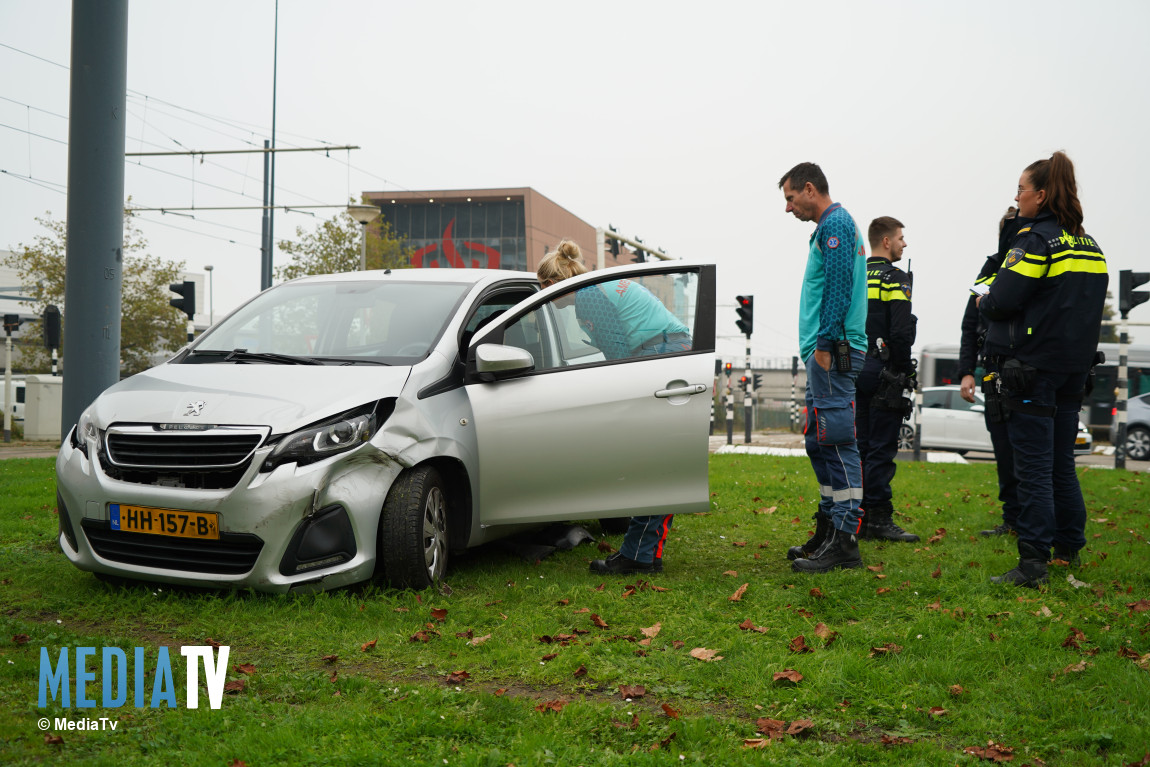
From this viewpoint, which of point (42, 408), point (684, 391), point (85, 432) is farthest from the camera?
point (42, 408)

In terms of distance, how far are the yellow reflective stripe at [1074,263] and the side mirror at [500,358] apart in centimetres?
266

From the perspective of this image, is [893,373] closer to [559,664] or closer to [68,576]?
[559,664]

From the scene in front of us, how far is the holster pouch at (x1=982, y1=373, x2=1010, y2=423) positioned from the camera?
5.02 m

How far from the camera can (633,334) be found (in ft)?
16.8

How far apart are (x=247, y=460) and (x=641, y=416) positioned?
191cm

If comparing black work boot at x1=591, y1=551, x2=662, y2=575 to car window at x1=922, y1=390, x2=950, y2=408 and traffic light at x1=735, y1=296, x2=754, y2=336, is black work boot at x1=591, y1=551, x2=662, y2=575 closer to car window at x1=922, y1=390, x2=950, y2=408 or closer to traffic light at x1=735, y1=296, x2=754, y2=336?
traffic light at x1=735, y1=296, x2=754, y2=336

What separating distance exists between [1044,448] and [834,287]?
1.32 metres

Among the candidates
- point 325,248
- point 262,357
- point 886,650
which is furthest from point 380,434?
point 325,248

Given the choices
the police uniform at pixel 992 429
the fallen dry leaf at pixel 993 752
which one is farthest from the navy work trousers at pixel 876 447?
the fallen dry leaf at pixel 993 752

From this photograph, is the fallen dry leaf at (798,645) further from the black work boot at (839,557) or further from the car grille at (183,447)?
the car grille at (183,447)

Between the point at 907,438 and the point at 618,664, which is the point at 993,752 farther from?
the point at 907,438

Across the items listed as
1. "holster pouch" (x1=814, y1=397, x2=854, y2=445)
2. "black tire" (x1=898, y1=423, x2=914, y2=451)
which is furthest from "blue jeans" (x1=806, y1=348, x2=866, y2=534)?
"black tire" (x1=898, y1=423, x2=914, y2=451)

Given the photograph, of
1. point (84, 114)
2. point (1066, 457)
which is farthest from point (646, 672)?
point (84, 114)

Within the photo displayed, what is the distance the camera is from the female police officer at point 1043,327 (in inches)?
188
